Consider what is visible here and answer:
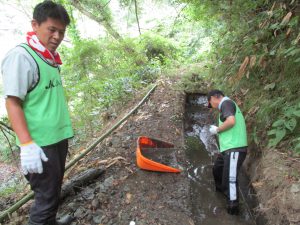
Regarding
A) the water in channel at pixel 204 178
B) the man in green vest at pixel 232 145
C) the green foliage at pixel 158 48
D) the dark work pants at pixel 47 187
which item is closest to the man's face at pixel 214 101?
the man in green vest at pixel 232 145

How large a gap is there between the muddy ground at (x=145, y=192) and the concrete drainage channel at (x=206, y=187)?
1.14ft

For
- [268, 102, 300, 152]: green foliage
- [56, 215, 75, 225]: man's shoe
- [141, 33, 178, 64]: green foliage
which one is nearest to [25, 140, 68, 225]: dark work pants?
[56, 215, 75, 225]: man's shoe

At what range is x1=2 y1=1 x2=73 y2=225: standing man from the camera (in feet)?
6.89

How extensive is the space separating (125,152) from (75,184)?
123 centimetres

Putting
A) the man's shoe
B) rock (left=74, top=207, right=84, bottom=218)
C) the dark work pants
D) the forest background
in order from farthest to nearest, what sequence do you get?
the forest background < rock (left=74, top=207, right=84, bottom=218) < the man's shoe < the dark work pants

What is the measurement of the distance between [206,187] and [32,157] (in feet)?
11.4

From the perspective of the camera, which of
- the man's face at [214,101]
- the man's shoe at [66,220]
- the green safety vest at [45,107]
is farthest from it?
the man's face at [214,101]

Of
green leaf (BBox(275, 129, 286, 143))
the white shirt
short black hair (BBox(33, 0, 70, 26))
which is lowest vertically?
green leaf (BBox(275, 129, 286, 143))

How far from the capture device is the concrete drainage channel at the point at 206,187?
4.08 meters

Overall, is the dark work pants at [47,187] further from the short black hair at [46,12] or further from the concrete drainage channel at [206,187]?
the concrete drainage channel at [206,187]

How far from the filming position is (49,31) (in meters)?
2.35

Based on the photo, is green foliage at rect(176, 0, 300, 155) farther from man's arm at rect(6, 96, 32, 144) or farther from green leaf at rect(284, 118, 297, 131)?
man's arm at rect(6, 96, 32, 144)

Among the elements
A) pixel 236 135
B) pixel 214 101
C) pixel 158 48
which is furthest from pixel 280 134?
pixel 158 48

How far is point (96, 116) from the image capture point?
7898mm
